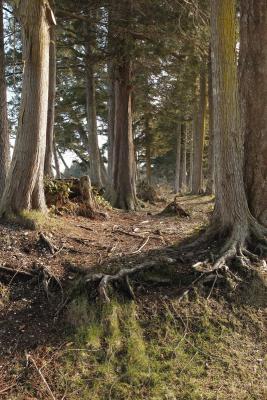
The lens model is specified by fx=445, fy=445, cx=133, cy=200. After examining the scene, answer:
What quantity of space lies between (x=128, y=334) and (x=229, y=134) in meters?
3.15

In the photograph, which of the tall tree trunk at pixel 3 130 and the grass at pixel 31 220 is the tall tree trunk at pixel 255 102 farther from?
the tall tree trunk at pixel 3 130

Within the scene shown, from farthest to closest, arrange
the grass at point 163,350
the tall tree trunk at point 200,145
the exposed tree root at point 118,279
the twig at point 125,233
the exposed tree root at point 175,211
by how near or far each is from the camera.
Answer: the tall tree trunk at point 200,145
the exposed tree root at point 175,211
the twig at point 125,233
the exposed tree root at point 118,279
the grass at point 163,350

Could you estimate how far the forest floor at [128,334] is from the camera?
4.39 meters

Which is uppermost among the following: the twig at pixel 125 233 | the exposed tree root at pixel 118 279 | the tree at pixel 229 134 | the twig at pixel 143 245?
the tree at pixel 229 134

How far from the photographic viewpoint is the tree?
6.33 m

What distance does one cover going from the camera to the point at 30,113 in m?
7.43

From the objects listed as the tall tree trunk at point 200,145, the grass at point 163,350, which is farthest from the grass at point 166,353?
the tall tree trunk at point 200,145

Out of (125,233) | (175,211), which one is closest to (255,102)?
(125,233)

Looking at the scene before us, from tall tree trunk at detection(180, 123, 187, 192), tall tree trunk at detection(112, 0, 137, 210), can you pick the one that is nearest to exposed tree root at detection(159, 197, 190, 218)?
tall tree trunk at detection(112, 0, 137, 210)

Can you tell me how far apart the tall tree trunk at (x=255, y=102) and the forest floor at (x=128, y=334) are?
1.39 metres

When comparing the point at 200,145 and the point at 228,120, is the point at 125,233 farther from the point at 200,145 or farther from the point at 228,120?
the point at 200,145

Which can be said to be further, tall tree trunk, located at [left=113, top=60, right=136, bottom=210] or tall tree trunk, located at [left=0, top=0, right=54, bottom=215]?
tall tree trunk, located at [left=113, top=60, right=136, bottom=210]

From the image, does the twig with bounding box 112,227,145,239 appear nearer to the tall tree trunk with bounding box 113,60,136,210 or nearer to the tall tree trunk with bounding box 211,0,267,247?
the tall tree trunk with bounding box 211,0,267,247

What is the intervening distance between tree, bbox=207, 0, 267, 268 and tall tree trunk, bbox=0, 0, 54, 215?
2.84 meters
